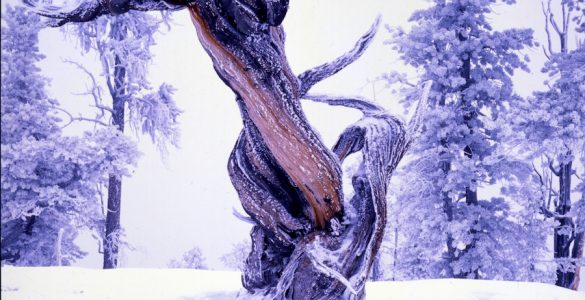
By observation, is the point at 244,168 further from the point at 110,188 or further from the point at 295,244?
the point at 110,188

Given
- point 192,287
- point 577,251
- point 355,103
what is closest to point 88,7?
point 355,103

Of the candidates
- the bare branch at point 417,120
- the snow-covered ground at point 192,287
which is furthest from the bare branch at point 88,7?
the snow-covered ground at point 192,287

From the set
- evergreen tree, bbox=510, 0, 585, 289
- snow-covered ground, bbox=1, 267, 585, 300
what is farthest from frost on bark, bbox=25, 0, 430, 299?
evergreen tree, bbox=510, 0, 585, 289

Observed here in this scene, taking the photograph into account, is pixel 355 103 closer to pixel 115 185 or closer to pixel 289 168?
pixel 289 168

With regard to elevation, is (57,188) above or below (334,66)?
below

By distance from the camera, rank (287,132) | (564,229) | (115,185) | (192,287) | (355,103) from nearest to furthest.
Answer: (287,132), (355,103), (192,287), (564,229), (115,185)

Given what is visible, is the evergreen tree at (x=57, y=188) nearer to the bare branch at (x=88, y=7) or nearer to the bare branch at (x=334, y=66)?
the bare branch at (x=88, y=7)

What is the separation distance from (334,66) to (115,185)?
494 cm

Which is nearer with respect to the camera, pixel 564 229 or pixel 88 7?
pixel 88 7

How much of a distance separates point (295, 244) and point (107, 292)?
73.5 inches

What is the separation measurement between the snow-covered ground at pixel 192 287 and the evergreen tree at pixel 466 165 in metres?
2.24

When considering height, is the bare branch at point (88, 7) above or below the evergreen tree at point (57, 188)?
above

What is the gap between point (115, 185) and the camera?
6570 mm

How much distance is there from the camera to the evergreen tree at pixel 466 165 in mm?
6602
